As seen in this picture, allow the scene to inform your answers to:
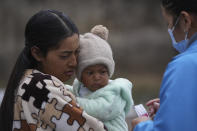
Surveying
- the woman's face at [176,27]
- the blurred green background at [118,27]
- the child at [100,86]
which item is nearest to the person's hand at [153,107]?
the child at [100,86]

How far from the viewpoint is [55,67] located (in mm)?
2957

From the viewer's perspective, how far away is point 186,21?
8.24ft

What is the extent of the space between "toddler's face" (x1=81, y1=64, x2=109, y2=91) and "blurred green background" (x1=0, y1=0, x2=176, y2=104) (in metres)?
10.1

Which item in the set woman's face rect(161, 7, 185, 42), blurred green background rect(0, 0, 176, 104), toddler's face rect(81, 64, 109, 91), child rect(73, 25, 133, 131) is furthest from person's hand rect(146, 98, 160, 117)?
blurred green background rect(0, 0, 176, 104)

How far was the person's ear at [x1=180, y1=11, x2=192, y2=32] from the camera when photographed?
2.49 metres

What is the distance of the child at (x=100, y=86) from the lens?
3.18 m

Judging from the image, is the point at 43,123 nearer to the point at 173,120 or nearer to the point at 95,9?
the point at 173,120

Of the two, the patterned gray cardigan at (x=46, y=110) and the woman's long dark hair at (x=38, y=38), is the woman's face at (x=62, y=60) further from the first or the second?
the patterned gray cardigan at (x=46, y=110)

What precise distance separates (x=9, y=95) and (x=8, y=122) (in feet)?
0.47

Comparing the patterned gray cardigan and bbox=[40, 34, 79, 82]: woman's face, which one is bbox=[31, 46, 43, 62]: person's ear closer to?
bbox=[40, 34, 79, 82]: woman's face

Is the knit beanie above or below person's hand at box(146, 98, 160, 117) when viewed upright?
above

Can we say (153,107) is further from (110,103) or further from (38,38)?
(38,38)

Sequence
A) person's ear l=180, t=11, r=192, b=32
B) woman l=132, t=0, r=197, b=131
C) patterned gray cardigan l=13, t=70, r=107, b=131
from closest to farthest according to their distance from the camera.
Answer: woman l=132, t=0, r=197, b=131
person's ear l=180, t=11, r=192, b=32
patterned gray cardigan l=13, t=70, r=107, b=131

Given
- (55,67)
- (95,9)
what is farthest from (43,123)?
(95,9)
